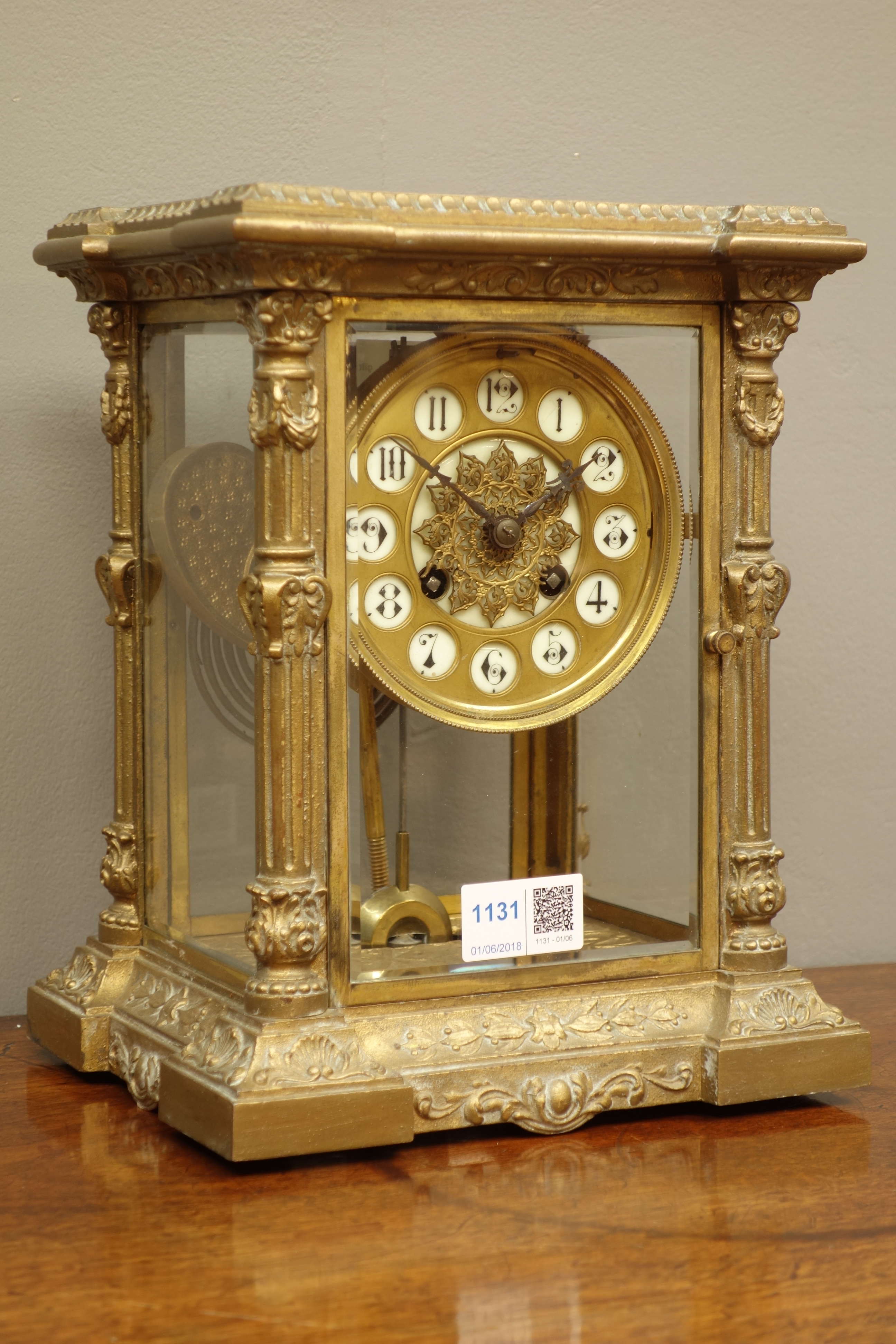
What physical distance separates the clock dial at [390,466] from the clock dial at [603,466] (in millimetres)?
139

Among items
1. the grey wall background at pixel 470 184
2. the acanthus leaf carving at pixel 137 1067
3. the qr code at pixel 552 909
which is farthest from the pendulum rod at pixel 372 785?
the grey wall background at pixel 470 184

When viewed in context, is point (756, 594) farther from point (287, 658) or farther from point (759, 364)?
point (287, 658)

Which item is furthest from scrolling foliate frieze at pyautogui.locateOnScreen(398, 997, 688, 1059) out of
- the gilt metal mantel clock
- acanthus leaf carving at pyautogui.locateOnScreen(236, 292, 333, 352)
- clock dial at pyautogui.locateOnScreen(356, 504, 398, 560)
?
acanthus leaf carving at pyautogui.locateOnScreen(236, 292, 333, 352)

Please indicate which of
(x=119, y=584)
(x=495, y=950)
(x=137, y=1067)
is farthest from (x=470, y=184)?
(x=137, y=1067)

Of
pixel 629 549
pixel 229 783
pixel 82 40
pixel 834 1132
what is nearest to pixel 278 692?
pixel 229 783

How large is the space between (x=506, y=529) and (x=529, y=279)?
18cm

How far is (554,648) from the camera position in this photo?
1.42m

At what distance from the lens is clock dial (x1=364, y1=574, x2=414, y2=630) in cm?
135

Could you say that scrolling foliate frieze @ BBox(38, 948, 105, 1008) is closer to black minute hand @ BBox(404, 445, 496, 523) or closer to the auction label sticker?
the auction label sticker

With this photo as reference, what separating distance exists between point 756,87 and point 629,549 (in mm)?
677

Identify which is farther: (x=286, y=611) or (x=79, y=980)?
(x=79, y=980)

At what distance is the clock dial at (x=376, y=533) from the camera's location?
134 centimetres

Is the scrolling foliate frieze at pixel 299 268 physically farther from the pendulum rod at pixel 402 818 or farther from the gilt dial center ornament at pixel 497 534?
the pendulum rod at pixel 402 818

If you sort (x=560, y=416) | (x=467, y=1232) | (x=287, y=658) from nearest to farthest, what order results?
1. (x=467, y=1232)
2. (x=287, y=658)
3. (x=560, y=416)
